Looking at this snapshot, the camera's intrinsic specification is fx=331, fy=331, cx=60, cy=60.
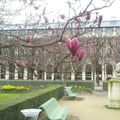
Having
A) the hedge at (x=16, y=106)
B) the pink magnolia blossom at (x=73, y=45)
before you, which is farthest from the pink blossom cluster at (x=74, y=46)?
the hedge at (x=16, y=106)

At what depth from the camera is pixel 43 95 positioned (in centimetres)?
1437

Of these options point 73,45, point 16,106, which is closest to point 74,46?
point 73,45

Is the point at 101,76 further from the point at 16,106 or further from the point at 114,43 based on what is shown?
the point at 16,106

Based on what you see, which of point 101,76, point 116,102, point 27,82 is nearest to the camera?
point 116,102

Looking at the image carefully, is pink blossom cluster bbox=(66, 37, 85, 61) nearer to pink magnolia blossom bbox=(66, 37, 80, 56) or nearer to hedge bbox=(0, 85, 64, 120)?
pink magnolia blossom bbox=(66, 37, 80, 56)

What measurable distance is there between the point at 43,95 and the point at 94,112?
2.31 m

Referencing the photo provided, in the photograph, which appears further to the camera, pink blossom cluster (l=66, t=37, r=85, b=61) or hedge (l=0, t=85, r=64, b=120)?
hedge (l=0, t=85, r=64, b=120)

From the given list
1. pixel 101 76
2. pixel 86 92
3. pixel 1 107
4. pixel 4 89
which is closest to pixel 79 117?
pixel 1 107

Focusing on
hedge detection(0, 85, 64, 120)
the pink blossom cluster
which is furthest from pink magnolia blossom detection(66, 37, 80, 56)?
hedge detection(0, 85, 64, 120)

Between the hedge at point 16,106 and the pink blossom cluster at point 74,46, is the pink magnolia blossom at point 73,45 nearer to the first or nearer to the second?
the pink blossom cluster at point 74,46

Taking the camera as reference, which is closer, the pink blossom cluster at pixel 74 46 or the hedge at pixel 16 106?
the pink blossom cluster at pixel 74 46

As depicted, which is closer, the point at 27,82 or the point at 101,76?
the point at 27,82

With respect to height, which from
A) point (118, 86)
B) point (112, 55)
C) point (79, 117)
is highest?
point (112, 55)

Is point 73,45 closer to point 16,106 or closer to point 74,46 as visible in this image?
point 74,46
